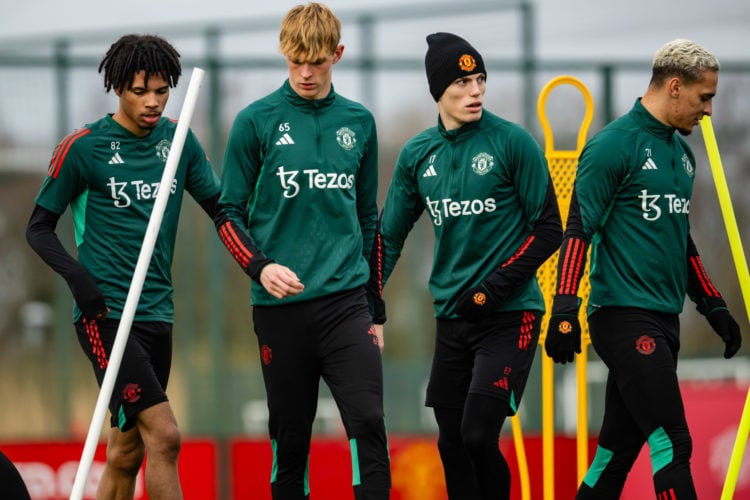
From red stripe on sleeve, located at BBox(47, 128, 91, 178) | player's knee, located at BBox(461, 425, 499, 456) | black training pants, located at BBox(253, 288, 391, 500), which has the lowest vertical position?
player's knee, located at BBox(461, 425, 499, 456)

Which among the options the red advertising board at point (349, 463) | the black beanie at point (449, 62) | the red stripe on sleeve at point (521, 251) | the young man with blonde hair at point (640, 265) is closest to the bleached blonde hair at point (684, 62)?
the young man with blonde hair at point (640, 265)

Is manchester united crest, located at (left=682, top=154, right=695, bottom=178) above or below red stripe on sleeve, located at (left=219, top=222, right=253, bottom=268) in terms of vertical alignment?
above

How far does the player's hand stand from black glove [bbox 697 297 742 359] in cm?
202

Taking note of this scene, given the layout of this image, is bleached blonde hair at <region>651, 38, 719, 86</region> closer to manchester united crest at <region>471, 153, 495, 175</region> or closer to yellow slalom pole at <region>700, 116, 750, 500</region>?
yellow slalom pole at <region>700, 116, 750, 500</region>

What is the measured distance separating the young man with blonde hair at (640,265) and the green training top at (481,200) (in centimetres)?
23

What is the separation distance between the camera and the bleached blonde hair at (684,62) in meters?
5.39

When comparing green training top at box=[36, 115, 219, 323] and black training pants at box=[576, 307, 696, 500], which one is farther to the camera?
green training top at box=[36, 115, 219, 323]

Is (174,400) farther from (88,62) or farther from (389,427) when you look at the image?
(88,62)

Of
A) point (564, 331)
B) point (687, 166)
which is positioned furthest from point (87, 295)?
point (687, 166)

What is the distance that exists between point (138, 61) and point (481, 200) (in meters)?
1.65

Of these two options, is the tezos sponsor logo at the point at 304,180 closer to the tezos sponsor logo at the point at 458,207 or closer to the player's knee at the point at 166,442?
the tezos sponsor logo at the point at 458,207

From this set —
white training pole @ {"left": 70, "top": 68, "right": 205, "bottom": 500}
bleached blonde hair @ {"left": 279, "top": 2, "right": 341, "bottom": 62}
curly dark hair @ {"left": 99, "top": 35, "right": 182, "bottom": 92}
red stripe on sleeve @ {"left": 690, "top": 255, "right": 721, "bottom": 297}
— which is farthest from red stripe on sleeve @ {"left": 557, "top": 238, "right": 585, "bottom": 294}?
curly dark hair @ {"left": 99, "top": 35, "right": 182, "bottom": 92}

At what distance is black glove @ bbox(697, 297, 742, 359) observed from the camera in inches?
225

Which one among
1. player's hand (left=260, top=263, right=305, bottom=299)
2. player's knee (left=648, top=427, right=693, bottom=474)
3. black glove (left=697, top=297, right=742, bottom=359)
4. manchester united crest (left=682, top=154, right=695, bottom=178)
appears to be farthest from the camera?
black glove (left=697, top=297, right=742, bottom=359)
